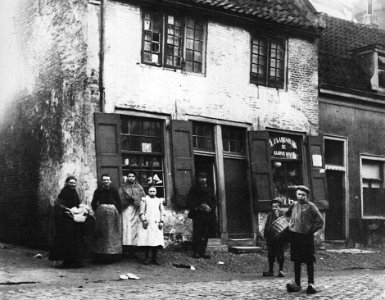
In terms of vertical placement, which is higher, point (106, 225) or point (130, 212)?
point (130, 212)

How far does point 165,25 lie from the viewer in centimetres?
1430

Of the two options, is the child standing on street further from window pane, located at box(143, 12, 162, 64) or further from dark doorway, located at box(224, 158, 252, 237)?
window pane, located at box(143, 12, 162, 64)

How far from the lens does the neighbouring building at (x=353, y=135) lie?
18.0 m

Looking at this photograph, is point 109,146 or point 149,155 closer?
point 109,146

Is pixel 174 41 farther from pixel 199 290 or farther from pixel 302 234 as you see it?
pixel 199 290

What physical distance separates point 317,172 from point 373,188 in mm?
3501

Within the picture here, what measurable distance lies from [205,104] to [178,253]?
3.72 meters

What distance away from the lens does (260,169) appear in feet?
50.5

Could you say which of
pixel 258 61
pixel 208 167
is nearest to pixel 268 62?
pixel 258 61

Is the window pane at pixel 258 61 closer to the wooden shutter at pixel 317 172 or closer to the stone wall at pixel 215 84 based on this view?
the stone wall at pixel 215 84

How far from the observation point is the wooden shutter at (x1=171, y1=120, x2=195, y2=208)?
13766 mm

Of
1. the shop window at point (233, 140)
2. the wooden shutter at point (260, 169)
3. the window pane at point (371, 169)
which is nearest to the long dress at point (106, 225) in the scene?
the shop window at point (233, 140)

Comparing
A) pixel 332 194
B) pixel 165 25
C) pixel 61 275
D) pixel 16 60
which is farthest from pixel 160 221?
pixel 332 194

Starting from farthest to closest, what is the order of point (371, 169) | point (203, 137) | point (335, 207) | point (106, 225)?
1. point (371, 169)
2. point (335, 207)
3. point (203, 137)
4. point (106, 225)
